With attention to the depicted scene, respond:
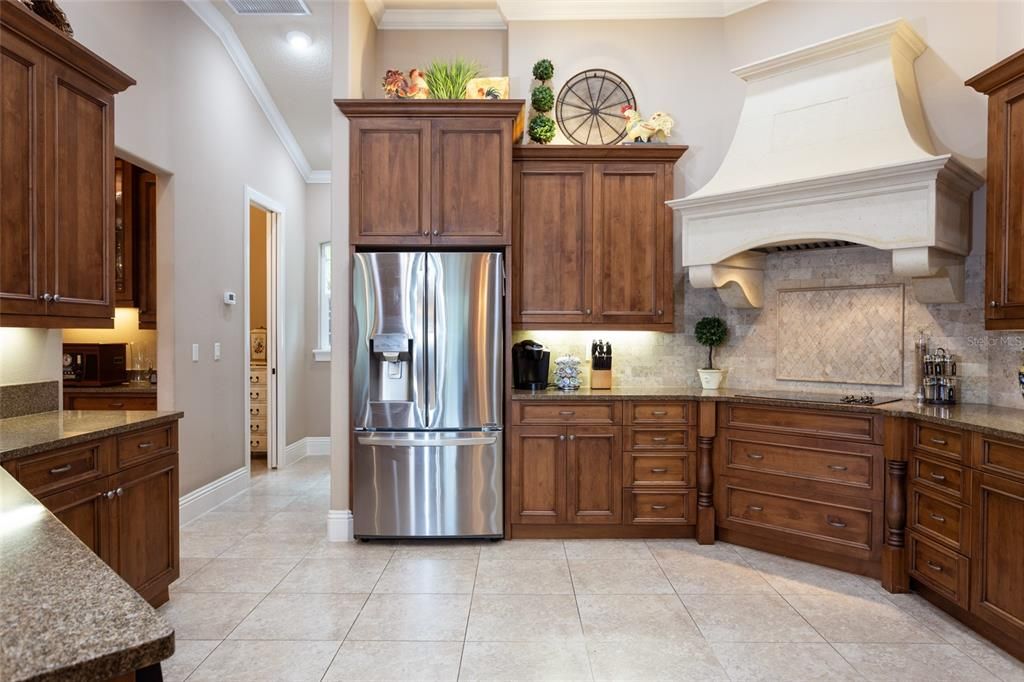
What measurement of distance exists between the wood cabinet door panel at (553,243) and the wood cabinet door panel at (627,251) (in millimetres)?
75

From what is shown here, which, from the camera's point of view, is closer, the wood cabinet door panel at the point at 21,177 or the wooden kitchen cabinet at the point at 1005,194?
the wood cabinet door panel at the point at 21,177

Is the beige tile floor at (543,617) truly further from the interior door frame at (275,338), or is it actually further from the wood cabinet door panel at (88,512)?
the interior door frame at (275,338)

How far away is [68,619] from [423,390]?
2809 mm

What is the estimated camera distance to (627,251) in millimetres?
4039

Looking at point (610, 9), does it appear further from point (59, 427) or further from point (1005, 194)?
point (59, 427)

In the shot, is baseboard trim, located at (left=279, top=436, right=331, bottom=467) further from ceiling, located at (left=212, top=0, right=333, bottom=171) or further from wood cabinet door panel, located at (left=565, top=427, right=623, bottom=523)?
wood cabinet door panel, located at (left=565, top=427, right=623, bottom=523)

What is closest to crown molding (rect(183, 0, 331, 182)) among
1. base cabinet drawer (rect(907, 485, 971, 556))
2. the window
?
the window

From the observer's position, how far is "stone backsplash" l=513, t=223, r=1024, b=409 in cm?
328

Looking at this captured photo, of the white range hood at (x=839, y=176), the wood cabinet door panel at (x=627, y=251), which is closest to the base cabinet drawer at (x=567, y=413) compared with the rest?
the wood cabinet door panel at (x=627, y=251)

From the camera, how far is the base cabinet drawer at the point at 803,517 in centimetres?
319

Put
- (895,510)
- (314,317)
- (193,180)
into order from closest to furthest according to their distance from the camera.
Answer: (895,510), (193,180), (314,317)

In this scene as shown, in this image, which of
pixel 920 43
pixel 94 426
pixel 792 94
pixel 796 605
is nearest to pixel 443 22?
pixel 792 94

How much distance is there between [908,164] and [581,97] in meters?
2.18

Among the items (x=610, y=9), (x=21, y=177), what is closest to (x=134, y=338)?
(x=21, y=177)
